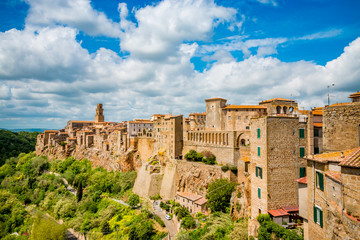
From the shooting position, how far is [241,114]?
40656mm

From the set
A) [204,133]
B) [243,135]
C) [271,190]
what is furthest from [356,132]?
[204,133]

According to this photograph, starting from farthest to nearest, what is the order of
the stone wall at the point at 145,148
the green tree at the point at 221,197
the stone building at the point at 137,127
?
the stone building at the point at 137,127, the stone wall at the point at 145,148, the green tree at the point at 221,197

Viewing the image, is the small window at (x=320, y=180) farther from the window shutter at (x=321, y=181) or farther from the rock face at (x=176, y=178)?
the rock face at (x=176, y=178)

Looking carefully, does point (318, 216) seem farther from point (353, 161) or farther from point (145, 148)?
point (145, 148)

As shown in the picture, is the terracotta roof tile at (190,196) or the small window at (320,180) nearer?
the small window at (320,180)

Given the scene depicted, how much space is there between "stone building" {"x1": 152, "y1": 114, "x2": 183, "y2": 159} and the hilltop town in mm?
189

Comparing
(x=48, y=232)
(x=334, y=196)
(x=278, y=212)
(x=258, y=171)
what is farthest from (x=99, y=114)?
(x=334, y=196)

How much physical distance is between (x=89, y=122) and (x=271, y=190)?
269 ft

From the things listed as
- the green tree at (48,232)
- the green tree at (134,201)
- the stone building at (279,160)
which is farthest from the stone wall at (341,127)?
the green tree at (48,232)

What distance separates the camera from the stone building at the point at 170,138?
132 feet

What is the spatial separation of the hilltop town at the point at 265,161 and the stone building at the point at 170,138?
0.62 feet

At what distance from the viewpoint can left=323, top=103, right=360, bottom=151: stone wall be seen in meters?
14.6

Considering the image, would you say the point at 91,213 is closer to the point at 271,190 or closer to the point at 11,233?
the point at 11,233

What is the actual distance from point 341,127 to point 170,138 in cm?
2906
